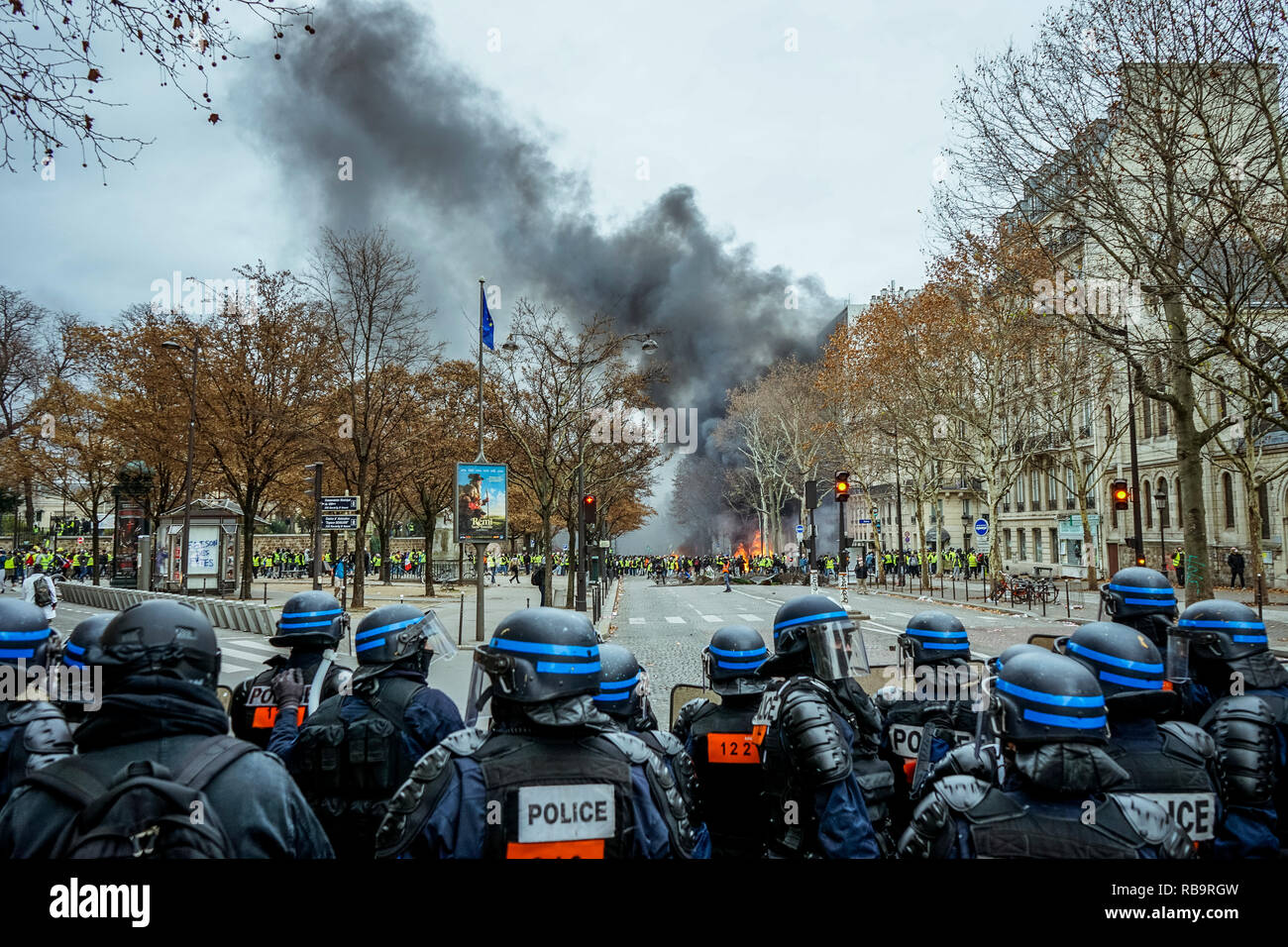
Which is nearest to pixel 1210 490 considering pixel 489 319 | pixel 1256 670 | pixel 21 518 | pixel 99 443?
pixel 489 319

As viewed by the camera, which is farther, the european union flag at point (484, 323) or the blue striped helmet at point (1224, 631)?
the european union flag at point (484, 323)

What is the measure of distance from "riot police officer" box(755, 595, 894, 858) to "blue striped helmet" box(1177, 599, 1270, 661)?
1730mm

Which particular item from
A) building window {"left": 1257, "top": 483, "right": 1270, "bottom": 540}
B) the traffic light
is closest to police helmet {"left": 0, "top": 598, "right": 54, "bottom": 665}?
the traffic light

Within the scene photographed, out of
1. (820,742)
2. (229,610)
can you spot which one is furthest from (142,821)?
(229,610)

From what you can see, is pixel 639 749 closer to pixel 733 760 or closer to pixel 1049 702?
pixel 1049 702

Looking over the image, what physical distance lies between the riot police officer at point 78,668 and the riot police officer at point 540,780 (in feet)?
6.20

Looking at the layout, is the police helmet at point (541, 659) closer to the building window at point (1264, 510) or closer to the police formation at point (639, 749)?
the police formation at point (639, 749)

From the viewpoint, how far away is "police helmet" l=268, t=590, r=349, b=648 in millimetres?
4359

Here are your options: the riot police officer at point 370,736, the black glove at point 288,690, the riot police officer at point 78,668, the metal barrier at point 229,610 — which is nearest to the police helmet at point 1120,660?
the riot police officer at point 370,736

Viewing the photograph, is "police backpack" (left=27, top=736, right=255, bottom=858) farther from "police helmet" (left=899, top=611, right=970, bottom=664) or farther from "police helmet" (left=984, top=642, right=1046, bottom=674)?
"police helmet" (left=899, top=611, right=970, bottom=664)

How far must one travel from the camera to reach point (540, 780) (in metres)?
Result: 2.20

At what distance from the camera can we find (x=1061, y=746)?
2.20 meters

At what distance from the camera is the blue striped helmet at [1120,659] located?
9.43 feet
